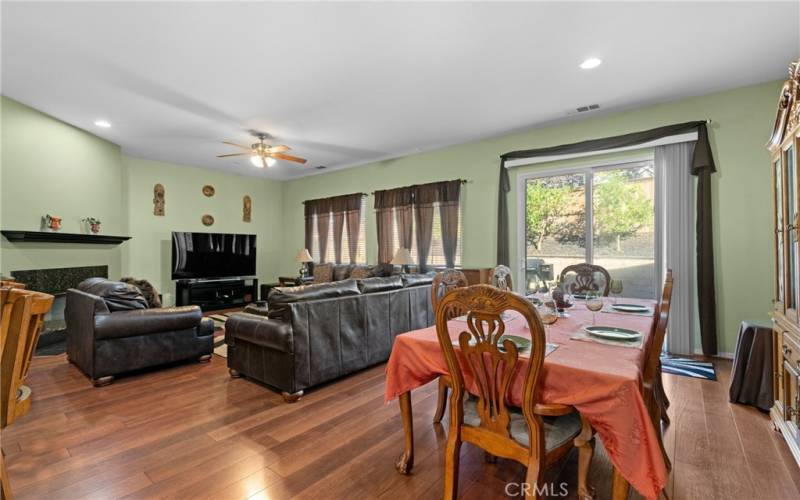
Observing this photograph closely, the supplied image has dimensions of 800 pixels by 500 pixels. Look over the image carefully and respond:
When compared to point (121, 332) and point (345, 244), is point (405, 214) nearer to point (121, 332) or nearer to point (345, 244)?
point (345, 244)

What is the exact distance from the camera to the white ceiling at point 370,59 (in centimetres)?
256

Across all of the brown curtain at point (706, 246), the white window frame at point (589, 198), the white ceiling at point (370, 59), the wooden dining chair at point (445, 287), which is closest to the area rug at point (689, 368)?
the brown curtain at point (706, 246)

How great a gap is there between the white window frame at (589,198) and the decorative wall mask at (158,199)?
634 cm

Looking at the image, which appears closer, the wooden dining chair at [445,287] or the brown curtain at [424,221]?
the wooden dining chair at [445,287]

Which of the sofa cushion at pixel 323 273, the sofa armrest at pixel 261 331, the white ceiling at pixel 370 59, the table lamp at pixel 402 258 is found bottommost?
the sofa armrest at pixel 261 331

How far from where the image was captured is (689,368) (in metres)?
3.49

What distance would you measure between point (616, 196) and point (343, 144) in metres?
3.96

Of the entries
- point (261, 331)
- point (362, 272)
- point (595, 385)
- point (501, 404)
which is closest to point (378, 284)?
point (261, 331)

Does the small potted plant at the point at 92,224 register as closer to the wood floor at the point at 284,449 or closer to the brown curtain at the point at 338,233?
the wood floor at the point at 284,449

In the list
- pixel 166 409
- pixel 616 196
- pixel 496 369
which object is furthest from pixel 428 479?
pixel 616 196

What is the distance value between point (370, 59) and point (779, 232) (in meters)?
3.26

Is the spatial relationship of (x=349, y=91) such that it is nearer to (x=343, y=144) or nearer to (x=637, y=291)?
(x=343, y=144)

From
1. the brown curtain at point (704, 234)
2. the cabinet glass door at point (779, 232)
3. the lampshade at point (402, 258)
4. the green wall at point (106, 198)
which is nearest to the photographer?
the cabinet glass door at point (779, 232)

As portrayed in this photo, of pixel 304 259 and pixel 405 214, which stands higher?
pixel 405 214
